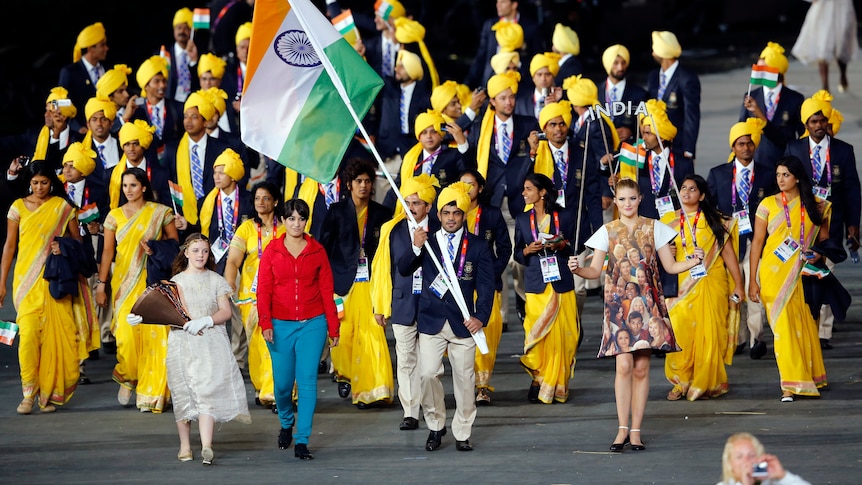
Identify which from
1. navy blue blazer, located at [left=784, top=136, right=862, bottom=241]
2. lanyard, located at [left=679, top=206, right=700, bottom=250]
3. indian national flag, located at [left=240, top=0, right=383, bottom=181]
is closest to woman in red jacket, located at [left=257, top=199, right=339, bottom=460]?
indian national flag, located at [left=240, top=0, right=383, bottom=181]

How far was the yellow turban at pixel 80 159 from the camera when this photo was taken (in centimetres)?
1378

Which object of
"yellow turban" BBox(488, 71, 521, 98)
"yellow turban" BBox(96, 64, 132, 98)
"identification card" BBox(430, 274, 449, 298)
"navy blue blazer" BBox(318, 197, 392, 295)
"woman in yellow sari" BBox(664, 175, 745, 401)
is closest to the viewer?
"identification card" BBox(430, 274, 449, 298)

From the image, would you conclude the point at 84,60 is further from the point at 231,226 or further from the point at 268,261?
the point at 268,261

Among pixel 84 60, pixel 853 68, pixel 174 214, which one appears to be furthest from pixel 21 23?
pixel 853 68

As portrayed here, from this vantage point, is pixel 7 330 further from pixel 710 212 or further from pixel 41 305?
pixel 710 212

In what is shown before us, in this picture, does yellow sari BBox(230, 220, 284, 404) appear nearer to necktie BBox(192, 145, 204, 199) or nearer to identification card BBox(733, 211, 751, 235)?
necktie BBox(192, 145, 204, 199)

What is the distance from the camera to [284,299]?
11055mm

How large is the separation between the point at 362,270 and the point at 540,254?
1.28m

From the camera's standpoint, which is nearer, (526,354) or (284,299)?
(284,299)

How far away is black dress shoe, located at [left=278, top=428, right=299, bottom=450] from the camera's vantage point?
11203 millimetres

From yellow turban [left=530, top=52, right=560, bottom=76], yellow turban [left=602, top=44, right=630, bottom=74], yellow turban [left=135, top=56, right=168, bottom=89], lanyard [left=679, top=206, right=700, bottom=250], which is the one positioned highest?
yellow turban [left=602, top=44, right=630, bottom=74]

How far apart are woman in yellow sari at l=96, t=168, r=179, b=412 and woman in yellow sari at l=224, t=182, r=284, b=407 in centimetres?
58

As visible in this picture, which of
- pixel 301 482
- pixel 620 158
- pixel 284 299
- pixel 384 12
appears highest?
pixel 384 12

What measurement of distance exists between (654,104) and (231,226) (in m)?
3.65
